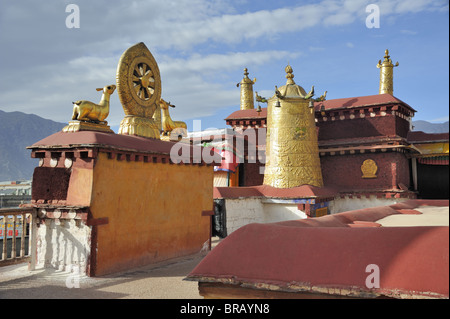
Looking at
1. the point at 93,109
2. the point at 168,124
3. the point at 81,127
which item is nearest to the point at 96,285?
the point at 81,127

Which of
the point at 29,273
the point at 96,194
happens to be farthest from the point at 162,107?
the point at 29,273

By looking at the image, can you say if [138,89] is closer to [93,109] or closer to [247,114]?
[93,109]

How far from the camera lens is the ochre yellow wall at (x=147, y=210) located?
796 cm

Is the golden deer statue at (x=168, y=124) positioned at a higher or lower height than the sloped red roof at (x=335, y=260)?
higher

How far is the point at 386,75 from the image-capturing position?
18.6 m

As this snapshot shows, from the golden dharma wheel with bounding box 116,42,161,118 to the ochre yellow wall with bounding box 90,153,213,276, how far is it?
183cm

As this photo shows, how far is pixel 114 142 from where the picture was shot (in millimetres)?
8234

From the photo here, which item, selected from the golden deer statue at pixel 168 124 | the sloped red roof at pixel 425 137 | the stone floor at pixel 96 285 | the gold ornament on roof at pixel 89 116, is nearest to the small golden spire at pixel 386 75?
the sloped red roof at pixel 425 137

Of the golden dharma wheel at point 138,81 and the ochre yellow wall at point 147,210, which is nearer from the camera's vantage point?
the ochre yellow wall at point 147,210

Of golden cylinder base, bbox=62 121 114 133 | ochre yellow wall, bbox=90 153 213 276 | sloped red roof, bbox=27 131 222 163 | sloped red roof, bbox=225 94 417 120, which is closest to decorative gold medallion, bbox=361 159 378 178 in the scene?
sloped red roof, bbox=225 94 417 120

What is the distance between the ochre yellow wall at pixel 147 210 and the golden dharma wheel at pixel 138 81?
1.83 metres

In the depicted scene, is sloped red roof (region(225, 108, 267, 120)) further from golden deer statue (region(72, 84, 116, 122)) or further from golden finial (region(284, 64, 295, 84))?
golden deer statue (region(72, 84, 116, 122))

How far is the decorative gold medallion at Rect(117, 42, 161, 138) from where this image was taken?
32.1 feet

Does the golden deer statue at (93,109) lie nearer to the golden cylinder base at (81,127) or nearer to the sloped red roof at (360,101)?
the golden cylinder base at (81,127)
